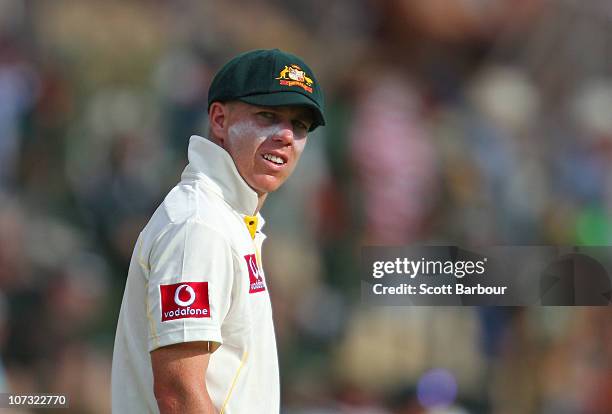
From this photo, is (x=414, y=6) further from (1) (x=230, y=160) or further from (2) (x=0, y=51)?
(1) (x=230, y=160)

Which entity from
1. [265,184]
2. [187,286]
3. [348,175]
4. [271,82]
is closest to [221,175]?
[265,184]

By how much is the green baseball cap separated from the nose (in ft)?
0.22

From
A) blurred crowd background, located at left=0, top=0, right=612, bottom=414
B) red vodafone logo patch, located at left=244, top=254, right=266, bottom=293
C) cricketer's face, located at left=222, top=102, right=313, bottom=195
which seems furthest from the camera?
blurred crowd background, located at left=0, top=0, right=612, bottom=414

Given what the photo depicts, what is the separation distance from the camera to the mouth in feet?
6.16

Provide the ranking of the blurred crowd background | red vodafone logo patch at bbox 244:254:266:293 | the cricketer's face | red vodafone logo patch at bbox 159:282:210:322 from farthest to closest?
the blurred crowd background → the cricketer's face → red vodafone logo patch at bbox 244:254:266:293 → red vodafone logo patch at bbox 159:282:210:322

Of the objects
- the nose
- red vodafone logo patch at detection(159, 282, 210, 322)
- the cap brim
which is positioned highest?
the cap brim

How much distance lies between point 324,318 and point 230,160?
2.56 m

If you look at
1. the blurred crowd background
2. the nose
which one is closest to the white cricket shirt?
the nose

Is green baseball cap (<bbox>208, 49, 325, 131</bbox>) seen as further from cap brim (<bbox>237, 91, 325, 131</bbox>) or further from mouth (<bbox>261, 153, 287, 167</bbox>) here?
mouth (<bbox>261, 153, 287, 167</bbox>)

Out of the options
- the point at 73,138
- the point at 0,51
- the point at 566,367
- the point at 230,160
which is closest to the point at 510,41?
the point at 566,367

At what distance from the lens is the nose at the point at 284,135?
186 cm

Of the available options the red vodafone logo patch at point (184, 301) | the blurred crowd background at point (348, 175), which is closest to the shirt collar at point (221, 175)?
the red vodafone logo patch at point (184, 301)

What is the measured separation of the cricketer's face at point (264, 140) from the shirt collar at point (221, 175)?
0.03 meters

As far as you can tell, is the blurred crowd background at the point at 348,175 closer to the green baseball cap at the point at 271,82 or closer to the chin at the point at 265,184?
the chin at the point at 265,184
